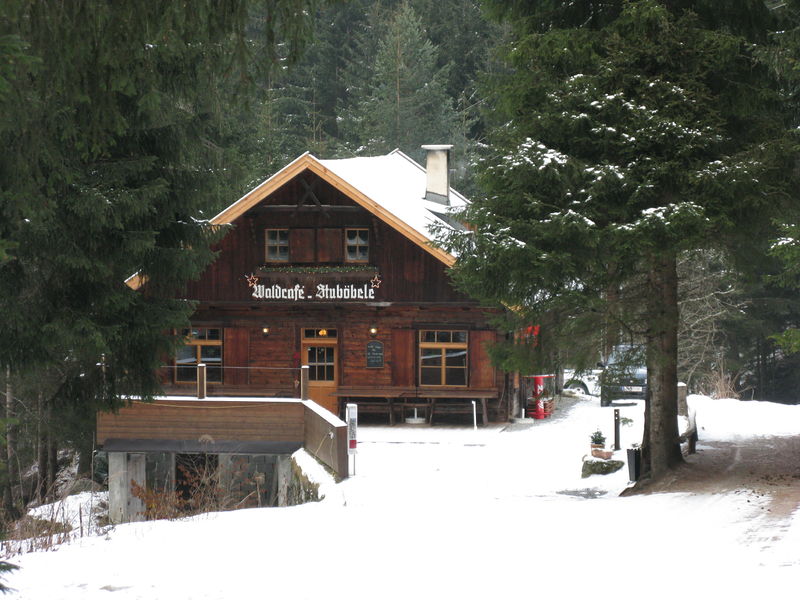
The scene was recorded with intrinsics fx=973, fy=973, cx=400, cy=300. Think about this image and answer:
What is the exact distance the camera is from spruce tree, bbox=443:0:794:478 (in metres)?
12.3

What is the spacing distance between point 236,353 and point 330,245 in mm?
3669

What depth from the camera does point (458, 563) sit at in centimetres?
855

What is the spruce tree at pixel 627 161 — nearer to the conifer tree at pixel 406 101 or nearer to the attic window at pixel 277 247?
the attic window at pixel 277 247

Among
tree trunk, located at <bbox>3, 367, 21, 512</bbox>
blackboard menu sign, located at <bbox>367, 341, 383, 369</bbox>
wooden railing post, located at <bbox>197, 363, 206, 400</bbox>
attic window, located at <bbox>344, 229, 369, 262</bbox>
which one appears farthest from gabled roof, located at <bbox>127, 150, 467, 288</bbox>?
tree trunk, located at <bbox>3, 367, 21, 512</bbox>

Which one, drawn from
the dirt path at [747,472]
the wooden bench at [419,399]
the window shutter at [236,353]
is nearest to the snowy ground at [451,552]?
the dirt path at [747,472]

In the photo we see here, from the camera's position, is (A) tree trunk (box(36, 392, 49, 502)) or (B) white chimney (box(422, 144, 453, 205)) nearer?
(A) tree trunk (box(36, 392, 49, 502))

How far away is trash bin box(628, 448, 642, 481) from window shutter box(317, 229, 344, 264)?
1037 centimetres

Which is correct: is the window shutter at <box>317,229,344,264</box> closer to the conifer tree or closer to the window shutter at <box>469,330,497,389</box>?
the window shutter at <box>469,330,497,389</box>

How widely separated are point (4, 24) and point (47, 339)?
619 centimetres

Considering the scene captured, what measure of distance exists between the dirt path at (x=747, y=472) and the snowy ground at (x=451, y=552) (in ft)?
0.40

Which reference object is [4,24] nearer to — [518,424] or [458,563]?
[458,563]

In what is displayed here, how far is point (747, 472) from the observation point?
14.0 meters

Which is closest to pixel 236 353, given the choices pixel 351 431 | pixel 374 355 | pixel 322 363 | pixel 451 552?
pixel 322 363

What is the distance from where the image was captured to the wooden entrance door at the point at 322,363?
24.0m
